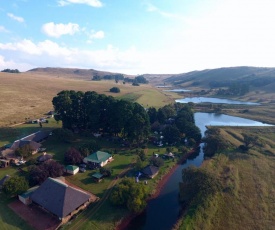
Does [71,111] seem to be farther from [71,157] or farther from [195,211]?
[195,211]

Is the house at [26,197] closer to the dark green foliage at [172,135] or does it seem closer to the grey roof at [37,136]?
Answer: the grey roof at [37,136]

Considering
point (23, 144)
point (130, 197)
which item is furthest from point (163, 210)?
point (23, 144)

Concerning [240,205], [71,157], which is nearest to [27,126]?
[71,157]

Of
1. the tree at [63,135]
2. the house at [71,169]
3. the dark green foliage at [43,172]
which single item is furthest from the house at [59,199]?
the tree at [63,135]

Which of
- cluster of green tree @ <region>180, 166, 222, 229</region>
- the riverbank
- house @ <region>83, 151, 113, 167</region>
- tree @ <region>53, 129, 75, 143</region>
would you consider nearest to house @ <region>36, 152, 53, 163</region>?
house @ <region>83, 151, 113, 167</region>

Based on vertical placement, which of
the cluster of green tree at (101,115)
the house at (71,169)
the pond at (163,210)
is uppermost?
the cluster of green tree at (101,115)

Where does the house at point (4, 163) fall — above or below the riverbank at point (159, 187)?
above
